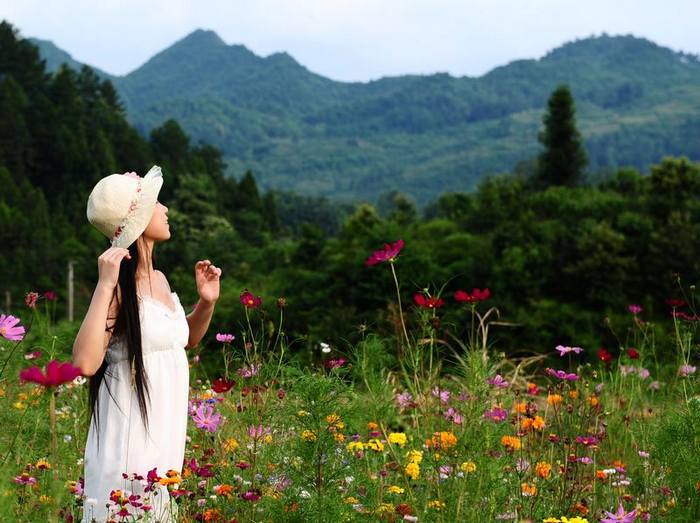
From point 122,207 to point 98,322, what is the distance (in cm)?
43

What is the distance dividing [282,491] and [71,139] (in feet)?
207

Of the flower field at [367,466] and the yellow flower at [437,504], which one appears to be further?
the flower field at [367,466]

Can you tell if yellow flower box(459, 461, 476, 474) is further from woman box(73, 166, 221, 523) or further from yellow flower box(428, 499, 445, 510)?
woman box(73, 166, 221, 523)

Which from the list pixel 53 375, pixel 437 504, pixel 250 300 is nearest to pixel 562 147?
pixel 250 300

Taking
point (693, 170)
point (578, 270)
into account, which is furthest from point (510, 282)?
point (693, 170)

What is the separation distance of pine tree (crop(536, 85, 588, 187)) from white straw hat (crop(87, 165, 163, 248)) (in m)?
33.5

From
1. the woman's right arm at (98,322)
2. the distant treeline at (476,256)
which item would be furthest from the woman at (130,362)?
the distant treeline at (476,256)

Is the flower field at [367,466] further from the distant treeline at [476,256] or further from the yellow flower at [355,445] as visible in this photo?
the distant treeline at [476,256]

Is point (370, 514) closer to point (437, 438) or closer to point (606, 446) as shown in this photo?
point (437, 438)

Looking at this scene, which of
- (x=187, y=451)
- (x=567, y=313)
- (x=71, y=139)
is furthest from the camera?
(x=71, y=139)

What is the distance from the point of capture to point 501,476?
3086 mm

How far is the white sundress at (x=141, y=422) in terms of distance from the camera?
9.18 feet

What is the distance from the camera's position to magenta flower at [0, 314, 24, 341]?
9.27 ft

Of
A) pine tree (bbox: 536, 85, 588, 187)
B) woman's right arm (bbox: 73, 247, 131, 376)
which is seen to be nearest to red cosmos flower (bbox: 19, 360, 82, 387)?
woman's right arm (bbox: 73, 247, 131, 376)
